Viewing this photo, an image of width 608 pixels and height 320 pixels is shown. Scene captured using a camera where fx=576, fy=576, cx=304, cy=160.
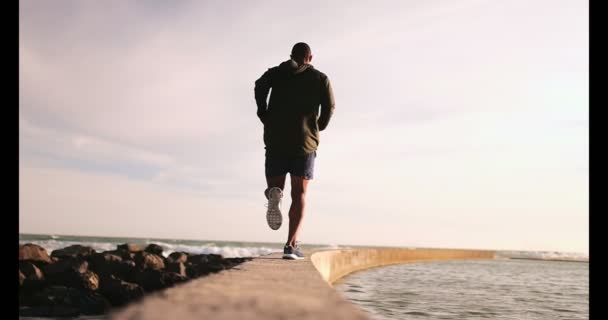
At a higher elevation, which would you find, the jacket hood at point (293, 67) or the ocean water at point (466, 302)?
the jacket hood at point (293, 67)

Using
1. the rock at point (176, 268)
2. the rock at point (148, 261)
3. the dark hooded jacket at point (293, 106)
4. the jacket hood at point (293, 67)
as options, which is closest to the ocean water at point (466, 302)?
the dark hooded jacket at point (293, 106)

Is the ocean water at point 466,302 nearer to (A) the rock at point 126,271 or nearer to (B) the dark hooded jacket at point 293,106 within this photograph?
(B) the dark hooded jacket at point 293,106

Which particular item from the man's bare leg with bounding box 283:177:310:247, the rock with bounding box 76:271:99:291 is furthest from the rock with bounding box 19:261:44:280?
the man's bare leg with bounding box 283:177:310:247

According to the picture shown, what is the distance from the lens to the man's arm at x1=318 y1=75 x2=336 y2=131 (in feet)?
20.4

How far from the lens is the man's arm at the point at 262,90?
6.27 meters

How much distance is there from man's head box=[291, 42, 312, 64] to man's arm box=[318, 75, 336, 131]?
0.93ft

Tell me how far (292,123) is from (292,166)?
0.46m

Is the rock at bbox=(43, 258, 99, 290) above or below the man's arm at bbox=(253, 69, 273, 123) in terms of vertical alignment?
below

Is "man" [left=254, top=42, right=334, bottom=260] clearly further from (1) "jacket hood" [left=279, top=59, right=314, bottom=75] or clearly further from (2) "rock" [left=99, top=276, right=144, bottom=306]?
(2) "rock" [left=99, top=276, right=144, bottom=306]

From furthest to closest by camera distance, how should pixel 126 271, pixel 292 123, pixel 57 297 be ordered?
pixel 126 271 → pixel 57 297 → pixel 292 123

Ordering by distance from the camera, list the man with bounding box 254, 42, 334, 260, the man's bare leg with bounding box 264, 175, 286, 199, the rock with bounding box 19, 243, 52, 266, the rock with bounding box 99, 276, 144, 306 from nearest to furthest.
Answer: the man with bounding box 254, 42, 334, 260, the man's bare leg with bounding box 264, 175, 286, 199, the rock with bounding box 99, 276, 144, 306, the rock with bounding box 19, 243, 52, 266

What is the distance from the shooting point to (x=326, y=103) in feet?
20.6

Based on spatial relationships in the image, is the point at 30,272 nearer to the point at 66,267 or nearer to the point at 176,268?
the point at 66,267

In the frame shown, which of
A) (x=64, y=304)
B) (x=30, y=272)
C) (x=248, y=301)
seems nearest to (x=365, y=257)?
(x=30, y=272)
